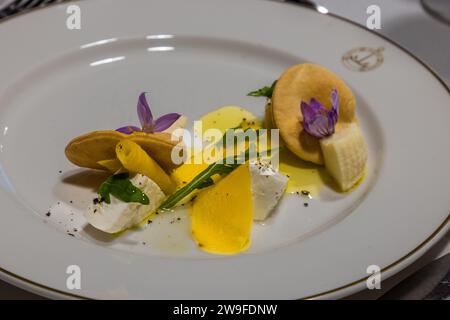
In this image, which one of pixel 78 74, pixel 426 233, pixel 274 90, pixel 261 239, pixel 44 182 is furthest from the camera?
pixel 78 74

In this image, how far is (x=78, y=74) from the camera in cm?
186

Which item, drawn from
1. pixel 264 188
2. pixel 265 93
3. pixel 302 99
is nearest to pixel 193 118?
pixel 265 93

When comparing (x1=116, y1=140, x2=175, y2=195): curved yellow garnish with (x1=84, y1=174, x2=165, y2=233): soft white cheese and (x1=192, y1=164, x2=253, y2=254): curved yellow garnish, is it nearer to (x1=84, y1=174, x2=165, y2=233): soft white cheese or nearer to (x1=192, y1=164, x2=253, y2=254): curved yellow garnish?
(x1=84, y1=174, x2=165, y2=233): soft white cheese

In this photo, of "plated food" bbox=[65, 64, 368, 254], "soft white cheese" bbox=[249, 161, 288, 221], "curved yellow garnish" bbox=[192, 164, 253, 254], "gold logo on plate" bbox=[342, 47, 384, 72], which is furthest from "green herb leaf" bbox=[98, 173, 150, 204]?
"gold logo on plate" bbox=[342, 47, 384, 72]

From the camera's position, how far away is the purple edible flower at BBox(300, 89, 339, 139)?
1.54 metres

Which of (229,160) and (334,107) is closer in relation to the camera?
(229,160)

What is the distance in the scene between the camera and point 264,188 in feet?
4.60

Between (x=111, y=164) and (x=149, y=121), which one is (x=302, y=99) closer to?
(x=149, y=121)

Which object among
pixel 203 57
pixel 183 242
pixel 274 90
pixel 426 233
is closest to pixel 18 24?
pixel 203 57

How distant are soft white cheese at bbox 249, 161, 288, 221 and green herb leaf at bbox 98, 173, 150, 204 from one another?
25 centimetres

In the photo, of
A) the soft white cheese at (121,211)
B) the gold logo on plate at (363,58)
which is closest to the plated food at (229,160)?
the soft white cheese at (121,211)

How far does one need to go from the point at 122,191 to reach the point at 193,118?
0.47m
